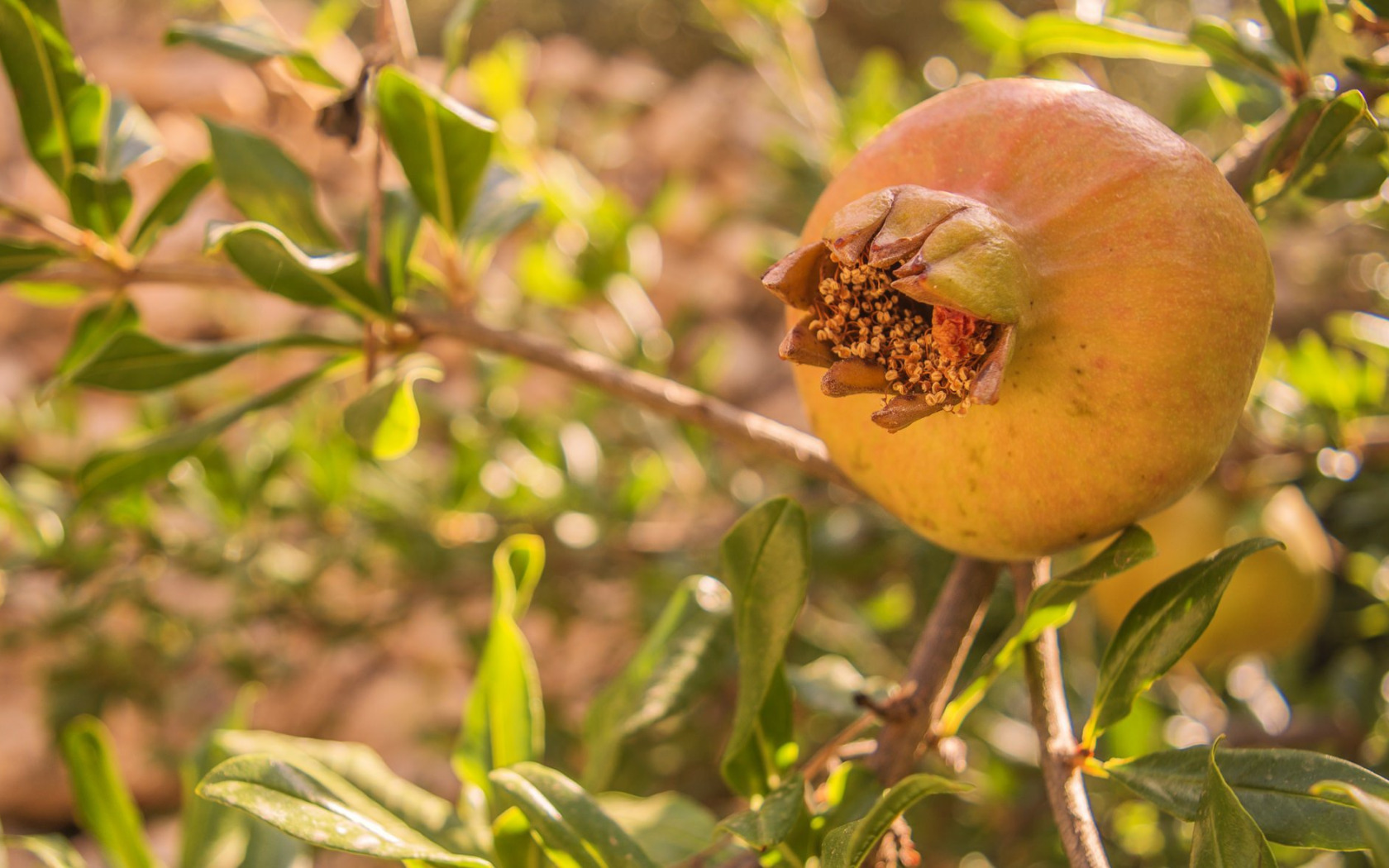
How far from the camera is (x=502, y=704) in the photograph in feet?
1.95

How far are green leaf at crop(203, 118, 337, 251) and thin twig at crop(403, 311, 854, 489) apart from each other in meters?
0.12

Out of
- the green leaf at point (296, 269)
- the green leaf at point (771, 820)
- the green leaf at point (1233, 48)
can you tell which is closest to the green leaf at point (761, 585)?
the green leaf at point (771, 820)

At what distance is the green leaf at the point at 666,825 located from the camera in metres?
0.56

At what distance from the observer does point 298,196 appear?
625mm

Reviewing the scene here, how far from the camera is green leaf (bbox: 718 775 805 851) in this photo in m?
0.40

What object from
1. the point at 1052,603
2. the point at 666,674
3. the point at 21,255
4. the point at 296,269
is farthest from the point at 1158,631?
the point at 21,255

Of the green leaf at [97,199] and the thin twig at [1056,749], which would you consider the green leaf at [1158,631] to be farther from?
the green leaf at [97,199]

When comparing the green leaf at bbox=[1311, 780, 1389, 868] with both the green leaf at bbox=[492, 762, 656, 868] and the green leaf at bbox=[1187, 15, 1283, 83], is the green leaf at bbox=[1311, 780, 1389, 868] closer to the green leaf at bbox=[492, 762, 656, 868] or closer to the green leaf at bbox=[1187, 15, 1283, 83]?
the green leaf at bbox=[492, 762, 656, 868]

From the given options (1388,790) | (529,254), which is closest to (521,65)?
(529,254)

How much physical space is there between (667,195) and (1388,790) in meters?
1.20

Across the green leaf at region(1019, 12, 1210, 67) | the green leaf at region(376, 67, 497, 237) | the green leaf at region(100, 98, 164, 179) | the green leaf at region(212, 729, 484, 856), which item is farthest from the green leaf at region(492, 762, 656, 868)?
the green leaf at region(1019, 12, 1210, 67)

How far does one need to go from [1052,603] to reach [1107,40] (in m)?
0.40

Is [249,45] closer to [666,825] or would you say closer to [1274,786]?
[666,825]

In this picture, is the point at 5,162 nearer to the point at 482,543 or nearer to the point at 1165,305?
the point at 482,543
